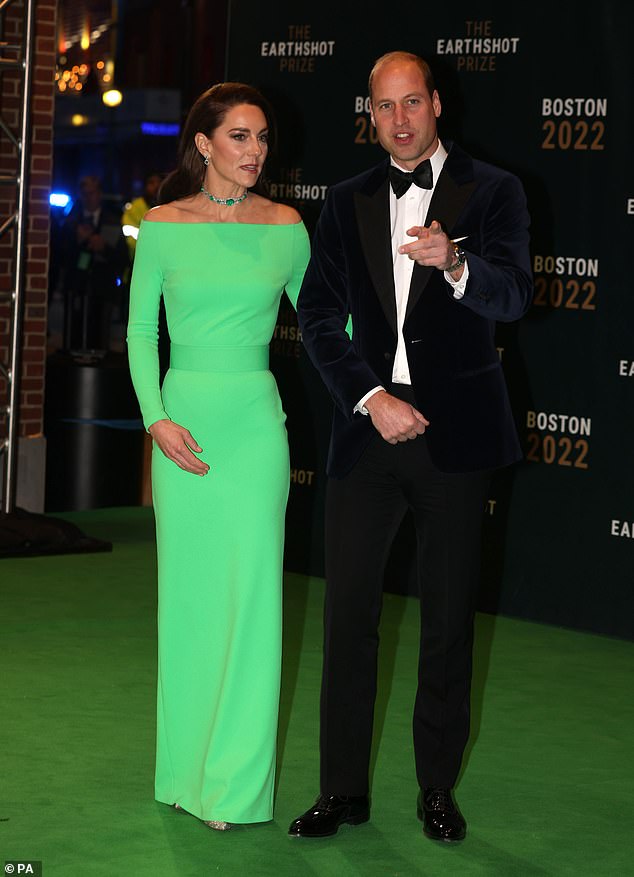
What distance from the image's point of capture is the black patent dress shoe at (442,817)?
12.7 ft

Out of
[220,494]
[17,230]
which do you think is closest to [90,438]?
[17,230]

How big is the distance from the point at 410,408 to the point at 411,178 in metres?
0.58

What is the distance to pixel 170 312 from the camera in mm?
3891

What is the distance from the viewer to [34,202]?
29.2 feet

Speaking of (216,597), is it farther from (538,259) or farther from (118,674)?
(538,259)

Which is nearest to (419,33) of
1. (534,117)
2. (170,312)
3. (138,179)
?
(534,117)

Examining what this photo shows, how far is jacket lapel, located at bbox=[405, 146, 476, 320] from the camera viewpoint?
3.69m

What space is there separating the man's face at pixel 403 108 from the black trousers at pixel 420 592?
72cm

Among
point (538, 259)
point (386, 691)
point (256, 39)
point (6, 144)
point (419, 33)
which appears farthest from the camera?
point (6, 144)

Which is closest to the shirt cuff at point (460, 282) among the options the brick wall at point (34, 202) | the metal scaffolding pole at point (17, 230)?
the metal scaffolding pole at point (17, 230)

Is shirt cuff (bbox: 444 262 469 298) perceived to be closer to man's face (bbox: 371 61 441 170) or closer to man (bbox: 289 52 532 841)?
man (bbox: 289 52 532 841)

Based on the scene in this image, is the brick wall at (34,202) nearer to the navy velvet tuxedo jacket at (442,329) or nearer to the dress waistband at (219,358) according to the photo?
the dress waistband at (219,358)

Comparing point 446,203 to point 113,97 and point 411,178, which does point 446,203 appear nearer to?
point 411,178

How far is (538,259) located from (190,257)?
309cm
